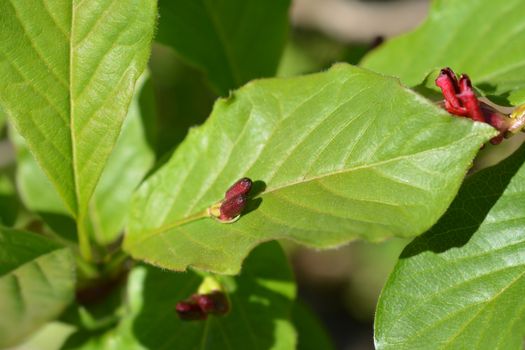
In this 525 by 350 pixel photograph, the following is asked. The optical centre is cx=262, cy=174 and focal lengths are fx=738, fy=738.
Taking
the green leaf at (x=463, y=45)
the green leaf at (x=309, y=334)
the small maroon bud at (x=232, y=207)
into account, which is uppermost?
the green leaf at (x=463, y=45)

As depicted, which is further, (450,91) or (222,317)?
(222,317)

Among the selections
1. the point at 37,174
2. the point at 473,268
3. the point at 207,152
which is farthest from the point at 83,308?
the point at 473,268

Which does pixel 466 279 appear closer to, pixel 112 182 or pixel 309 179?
pixel 309 179

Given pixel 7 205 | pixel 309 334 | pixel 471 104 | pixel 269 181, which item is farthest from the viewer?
pixel 309 334

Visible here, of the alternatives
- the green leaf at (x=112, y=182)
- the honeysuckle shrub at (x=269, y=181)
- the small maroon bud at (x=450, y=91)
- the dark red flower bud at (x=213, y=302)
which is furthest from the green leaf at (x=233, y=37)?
the small maroon bud at (x=450, y=91)

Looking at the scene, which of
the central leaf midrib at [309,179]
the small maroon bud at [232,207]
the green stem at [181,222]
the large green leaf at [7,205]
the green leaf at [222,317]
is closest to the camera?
the central leaf midrib at [309,179]

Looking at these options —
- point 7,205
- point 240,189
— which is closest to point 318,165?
point 240,189

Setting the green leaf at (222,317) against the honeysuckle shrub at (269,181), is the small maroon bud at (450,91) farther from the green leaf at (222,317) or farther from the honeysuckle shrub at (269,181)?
the green leaf at (222,317)
